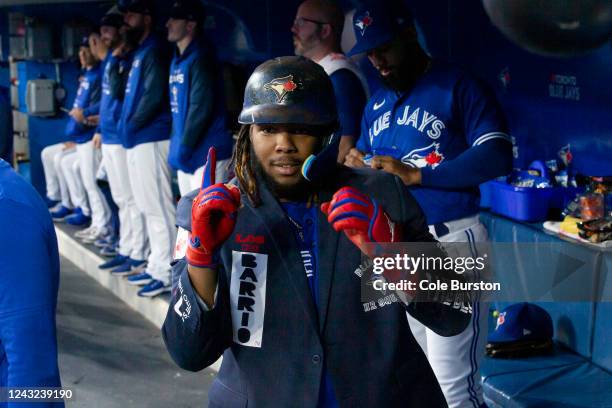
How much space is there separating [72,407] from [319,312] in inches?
111

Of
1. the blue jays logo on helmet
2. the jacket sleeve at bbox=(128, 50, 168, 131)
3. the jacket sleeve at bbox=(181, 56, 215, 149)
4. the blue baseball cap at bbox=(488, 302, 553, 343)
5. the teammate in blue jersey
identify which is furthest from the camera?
the jacket sleeve at bbox=(128, 50, 168, 131)

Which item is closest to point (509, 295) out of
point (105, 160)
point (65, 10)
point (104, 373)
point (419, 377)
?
point (104, 373)

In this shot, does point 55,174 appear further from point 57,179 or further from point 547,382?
point 547,382

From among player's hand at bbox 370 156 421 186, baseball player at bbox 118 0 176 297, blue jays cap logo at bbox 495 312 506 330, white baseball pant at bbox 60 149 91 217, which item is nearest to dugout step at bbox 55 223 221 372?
baseball player at bbox 118 0 176 297

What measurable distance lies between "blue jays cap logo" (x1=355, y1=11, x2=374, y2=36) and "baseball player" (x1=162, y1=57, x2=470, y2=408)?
1305 mm

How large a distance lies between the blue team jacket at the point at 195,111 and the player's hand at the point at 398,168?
229 centimetres

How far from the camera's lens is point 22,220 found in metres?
1.80

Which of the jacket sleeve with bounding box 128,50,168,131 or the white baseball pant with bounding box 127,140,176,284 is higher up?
the jacket sleeve with bounding box 128,50,168,131

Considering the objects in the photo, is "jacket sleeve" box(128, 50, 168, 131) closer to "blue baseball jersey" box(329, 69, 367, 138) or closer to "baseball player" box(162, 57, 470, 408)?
"blue baseball jersey" box(329, 69, 367, 138)

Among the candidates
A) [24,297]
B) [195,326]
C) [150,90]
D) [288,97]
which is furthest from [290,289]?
[150,90]

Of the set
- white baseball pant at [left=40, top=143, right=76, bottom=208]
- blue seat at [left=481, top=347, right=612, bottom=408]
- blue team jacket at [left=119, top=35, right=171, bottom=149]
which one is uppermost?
blue team jacket at [left=119, top=35, right=171, bottom=149]

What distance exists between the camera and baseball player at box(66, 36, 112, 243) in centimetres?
766

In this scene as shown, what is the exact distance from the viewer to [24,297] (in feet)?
5.78

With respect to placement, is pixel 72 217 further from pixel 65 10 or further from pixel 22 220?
pixel 22 220
